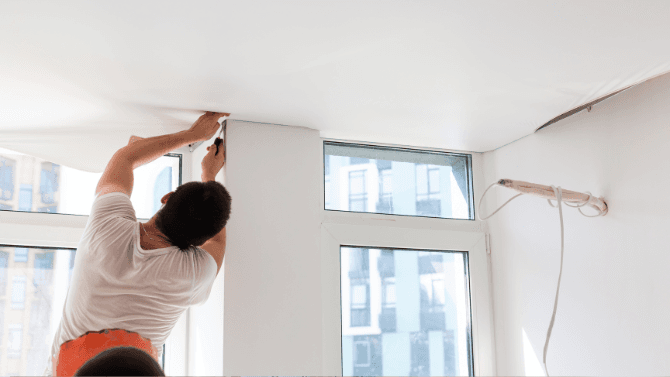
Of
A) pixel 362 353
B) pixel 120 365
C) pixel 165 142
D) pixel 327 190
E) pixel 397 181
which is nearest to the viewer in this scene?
pixel 120 365

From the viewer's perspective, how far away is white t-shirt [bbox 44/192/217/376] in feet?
4.67

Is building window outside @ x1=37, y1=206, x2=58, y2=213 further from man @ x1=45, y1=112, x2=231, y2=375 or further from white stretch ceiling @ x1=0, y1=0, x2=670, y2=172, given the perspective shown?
man @ x1=45, y1=112, x2=231, y2=375

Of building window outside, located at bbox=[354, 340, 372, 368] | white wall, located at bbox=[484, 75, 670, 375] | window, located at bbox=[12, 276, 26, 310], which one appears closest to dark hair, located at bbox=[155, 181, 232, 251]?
window, located at bbox=[12, 276, 26, 310]

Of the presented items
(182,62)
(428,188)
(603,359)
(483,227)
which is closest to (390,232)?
(428,188)

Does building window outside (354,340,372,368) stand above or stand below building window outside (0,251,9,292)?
below

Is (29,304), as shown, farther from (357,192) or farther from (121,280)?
(357,192)

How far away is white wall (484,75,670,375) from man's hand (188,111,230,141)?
1221mm

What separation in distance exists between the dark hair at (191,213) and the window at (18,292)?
2.53 ft

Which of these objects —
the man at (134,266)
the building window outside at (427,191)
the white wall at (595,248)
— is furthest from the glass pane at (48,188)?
the white wall at (595,248)

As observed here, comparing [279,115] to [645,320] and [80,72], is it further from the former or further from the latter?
[645,320]

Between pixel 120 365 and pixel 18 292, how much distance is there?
5.64 ft

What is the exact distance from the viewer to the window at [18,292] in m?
1.97

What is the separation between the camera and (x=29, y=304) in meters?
1.98

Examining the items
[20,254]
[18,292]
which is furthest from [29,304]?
[20,254]
